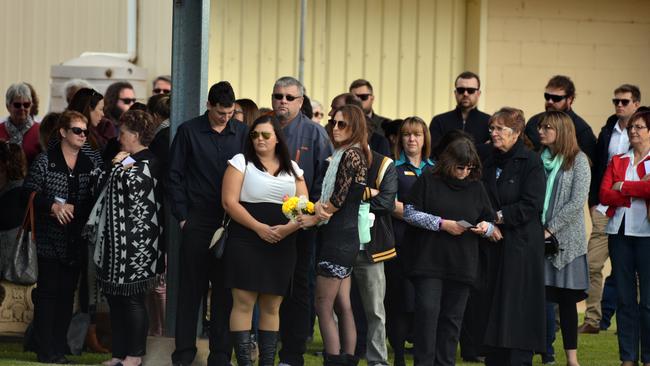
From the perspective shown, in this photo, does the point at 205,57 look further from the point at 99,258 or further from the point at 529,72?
the point at 529,72

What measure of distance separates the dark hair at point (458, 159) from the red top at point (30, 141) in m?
3.96

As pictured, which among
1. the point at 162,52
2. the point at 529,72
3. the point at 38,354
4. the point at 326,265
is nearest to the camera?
the point at 326,265

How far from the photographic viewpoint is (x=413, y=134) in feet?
41.7

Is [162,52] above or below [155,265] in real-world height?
above

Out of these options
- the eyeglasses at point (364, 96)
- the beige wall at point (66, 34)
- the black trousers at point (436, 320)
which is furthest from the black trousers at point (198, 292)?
the beige wall at point (66, 34)

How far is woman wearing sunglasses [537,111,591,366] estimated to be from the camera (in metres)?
12.4

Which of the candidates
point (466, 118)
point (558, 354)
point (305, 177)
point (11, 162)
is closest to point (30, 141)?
point (11, 162)

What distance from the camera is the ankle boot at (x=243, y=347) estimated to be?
11039 mm

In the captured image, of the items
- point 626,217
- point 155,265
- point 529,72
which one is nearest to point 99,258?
point 155,265

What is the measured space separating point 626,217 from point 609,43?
6798 mm

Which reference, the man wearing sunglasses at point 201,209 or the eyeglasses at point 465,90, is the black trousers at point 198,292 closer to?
the man wearing sunglasses at point 201,209

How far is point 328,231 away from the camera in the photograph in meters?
11.4

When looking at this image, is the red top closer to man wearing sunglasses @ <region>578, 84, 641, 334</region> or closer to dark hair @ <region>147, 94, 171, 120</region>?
dark hair @ <region>147, 94, 171, 120</region>

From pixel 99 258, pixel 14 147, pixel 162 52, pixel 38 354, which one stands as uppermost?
pixel 162 52
